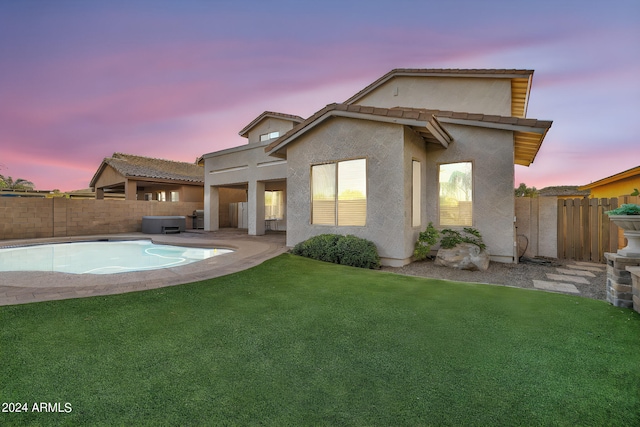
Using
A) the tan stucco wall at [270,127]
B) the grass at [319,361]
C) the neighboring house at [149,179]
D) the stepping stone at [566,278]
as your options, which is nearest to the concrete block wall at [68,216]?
the neighboring house at [149,179]

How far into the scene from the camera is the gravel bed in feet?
22.2

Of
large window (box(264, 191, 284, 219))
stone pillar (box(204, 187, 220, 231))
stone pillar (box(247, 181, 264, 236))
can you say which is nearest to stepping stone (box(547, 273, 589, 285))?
stone pillar (box(247, 181, 264, 236))

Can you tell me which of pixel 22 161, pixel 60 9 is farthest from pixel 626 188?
pixel 22 161

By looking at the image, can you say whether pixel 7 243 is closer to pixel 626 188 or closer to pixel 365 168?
pixel 365 168

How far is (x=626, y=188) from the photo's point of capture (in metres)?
14.4

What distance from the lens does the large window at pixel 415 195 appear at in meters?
9.17

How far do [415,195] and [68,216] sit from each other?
17.8m

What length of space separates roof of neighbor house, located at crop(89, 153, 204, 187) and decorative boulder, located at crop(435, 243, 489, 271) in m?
20.3

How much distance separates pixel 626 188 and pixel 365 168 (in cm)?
1492

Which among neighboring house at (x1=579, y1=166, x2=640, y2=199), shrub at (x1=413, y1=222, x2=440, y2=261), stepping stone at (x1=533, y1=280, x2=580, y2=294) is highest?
neighboring house at (x1=579, y1=166, x2=640, y2=199)

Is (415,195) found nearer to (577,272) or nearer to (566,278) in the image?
(566,278)

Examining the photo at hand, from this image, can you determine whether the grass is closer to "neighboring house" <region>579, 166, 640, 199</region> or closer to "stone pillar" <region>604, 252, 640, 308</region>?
"stone pillar" <region>604, 252, 640, 308</region>

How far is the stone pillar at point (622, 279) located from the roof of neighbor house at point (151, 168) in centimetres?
2361

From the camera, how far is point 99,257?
11.3 m
